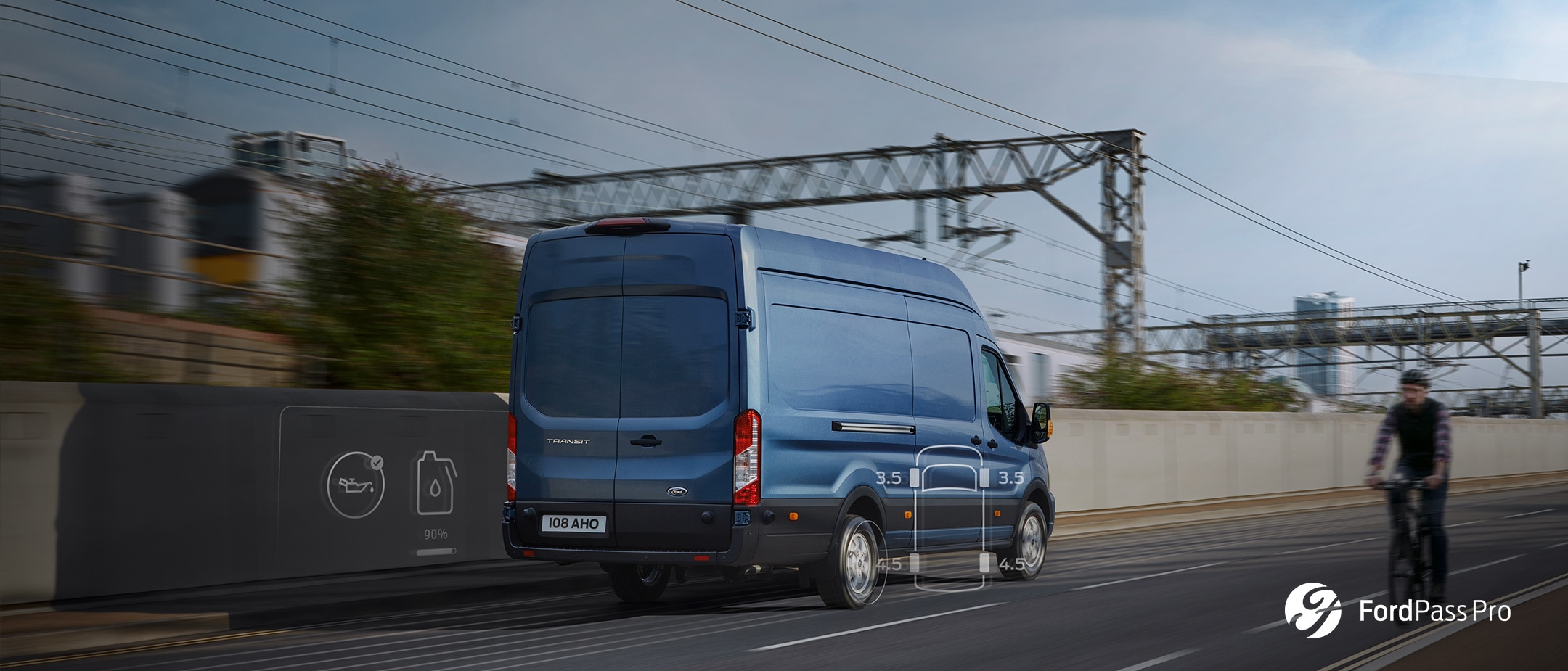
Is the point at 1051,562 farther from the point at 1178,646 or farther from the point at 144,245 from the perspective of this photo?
the point at 144,245

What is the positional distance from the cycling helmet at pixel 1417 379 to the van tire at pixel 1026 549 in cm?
400

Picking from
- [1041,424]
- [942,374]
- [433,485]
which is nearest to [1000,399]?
[1041,424]

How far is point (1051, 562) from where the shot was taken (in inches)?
556

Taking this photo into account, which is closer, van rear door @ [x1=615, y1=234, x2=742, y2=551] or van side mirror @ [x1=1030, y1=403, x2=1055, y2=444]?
van rear door @ [x1=615, y1=234, x2=742, y2=551]

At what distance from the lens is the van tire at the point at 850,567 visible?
9516mm

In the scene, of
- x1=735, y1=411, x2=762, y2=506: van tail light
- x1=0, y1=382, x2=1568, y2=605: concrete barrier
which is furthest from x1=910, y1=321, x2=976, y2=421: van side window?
x1=0, y1=382, x2=1568, y2=605: concrete barrier

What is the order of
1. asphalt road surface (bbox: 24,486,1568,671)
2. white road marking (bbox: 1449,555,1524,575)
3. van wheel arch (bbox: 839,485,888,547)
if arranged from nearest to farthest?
1. asphalt road surface (bbox: 24,486,1568,671)
2. van wheel arch (bbox: 839,485,888,547)
3. white road marking (bbox: 1449,555,1524,575)

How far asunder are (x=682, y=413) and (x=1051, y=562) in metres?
6.63

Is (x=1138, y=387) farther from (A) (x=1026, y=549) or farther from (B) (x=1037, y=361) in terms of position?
(A) (x=1026, y=549)

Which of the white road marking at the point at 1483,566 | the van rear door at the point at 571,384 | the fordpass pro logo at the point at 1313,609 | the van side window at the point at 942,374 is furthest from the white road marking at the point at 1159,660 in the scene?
the white road marking at the point at 1483,566

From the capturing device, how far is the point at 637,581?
34.1ft

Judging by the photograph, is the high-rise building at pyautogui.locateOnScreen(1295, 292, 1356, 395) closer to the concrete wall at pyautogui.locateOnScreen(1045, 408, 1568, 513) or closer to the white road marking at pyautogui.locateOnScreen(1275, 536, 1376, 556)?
the concrete wall at pyautogui.locateOnScreen(1045, 408, 1568, 513)

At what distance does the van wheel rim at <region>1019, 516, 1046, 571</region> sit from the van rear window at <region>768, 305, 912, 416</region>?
97.3 inches

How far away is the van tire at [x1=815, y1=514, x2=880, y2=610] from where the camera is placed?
9516 mm
